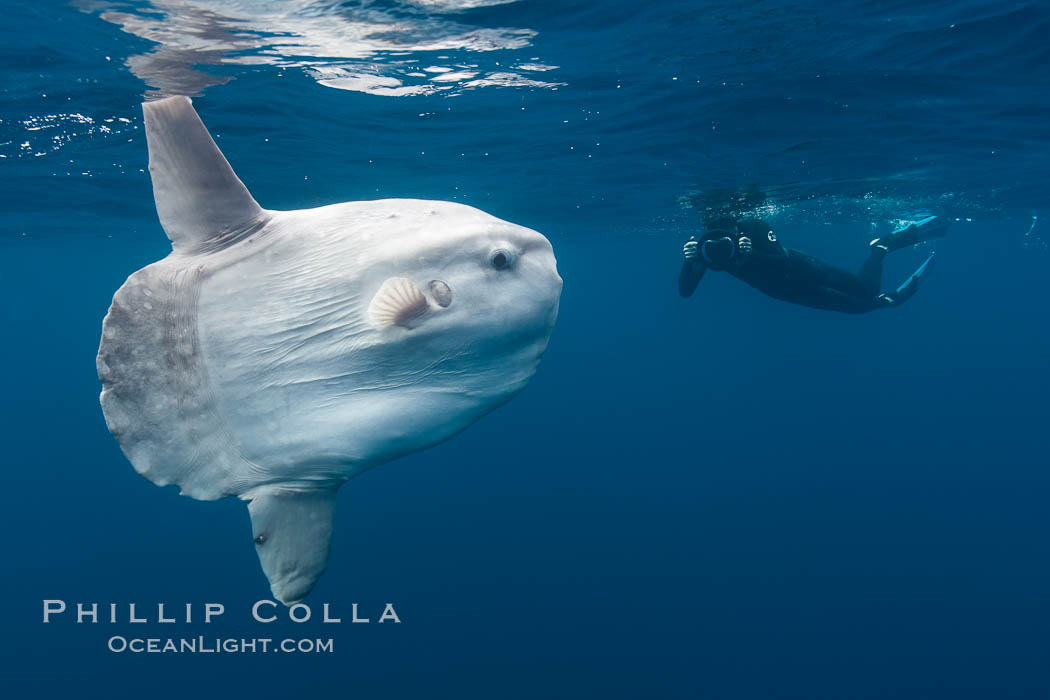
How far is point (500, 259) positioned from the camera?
6.81ft

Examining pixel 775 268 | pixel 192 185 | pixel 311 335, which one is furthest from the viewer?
pixel 775 268

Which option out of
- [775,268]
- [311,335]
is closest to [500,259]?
[311,335]

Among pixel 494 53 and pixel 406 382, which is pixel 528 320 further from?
pixel 494 53

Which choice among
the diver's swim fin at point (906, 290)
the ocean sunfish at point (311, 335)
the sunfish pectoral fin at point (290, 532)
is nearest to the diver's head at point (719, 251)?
the diver's swim fin at point (906, 290)

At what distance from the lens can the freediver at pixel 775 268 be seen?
34.1 ft

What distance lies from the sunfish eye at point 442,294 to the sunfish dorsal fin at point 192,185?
0.92 metres

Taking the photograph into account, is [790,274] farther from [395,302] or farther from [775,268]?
[395,302]

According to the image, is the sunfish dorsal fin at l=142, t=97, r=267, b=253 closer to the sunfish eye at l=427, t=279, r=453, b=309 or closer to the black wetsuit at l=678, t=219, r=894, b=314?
the sunfish eye at l=427, t=279, r=453, b=309

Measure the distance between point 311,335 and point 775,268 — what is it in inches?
403

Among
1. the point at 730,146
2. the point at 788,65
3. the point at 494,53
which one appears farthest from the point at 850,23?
the point at 730,146

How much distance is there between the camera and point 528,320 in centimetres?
212

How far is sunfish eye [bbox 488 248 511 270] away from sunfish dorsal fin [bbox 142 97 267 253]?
1069mm

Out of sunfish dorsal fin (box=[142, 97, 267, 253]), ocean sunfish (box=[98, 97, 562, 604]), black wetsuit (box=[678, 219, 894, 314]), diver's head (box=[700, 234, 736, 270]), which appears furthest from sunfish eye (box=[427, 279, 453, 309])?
black wetsuit (box=[678, 219, 894, 314])

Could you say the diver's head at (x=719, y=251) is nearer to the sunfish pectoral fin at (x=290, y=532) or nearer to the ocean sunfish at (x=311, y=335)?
the ocean sunfish at (x=311, y=335)
